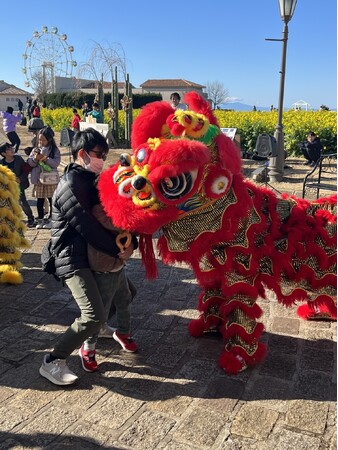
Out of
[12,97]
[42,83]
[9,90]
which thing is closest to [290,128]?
[42,83]

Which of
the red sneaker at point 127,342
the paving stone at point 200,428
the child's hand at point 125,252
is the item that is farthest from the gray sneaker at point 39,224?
the paving stone at point 200,428

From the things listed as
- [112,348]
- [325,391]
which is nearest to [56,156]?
[112,348]

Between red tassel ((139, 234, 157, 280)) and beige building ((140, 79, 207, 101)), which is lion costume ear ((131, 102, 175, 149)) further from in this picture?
beige building ((140, 79, 207, 101))

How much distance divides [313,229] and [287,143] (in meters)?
10.6

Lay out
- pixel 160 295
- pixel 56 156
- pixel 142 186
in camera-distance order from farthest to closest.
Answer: pixel 56 156 < pixel 160 295 < pixel 142 186

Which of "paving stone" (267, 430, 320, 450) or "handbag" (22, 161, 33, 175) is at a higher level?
"handbag" (22, 161, 33, 175)

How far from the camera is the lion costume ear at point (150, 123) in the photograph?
2918 millimetres

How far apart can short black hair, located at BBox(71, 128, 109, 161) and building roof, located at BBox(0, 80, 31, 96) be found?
249ft

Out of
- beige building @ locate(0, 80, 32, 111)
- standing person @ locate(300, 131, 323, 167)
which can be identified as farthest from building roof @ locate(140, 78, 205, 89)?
standing person @ locate(300, 131, 323, 167)

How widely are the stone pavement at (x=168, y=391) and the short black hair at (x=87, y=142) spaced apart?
64.9 inches

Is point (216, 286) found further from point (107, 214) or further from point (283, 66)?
point (283, 66)

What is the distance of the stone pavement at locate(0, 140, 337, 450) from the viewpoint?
2.66 m

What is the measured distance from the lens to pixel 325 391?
10.1ft

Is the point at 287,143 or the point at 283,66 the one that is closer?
the point at 283,66
